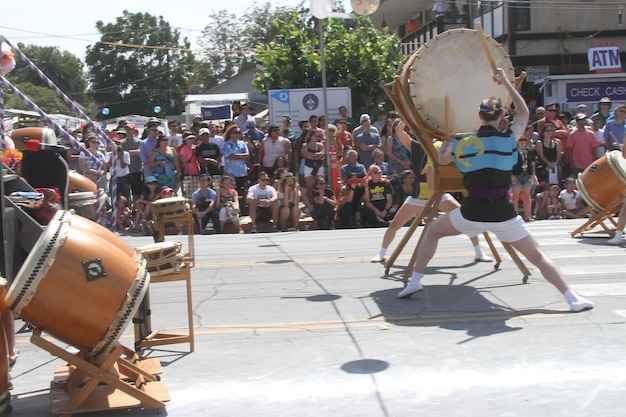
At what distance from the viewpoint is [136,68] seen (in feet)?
299

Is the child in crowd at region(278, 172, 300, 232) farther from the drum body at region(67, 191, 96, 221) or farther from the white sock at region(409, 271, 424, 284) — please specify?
the white sock at region(409, 271, 424, 284)

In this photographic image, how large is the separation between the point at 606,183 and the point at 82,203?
7247mm

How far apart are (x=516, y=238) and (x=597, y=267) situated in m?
2.61

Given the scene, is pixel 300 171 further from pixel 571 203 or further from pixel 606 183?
pixel 606 183

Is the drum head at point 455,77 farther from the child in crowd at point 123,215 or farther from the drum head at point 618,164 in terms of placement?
the child in crowd at point 123,215

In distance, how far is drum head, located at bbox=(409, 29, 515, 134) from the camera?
812 centimetres

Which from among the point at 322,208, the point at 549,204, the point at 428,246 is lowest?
the point at 549,204

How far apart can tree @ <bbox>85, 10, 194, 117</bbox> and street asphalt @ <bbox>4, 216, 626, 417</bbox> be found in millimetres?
78095

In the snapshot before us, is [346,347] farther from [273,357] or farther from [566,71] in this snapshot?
[566,71]

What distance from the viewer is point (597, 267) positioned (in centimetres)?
913

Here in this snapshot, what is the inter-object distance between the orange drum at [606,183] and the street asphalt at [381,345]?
1.56 m

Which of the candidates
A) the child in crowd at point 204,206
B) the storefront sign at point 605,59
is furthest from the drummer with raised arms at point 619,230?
the storefront sign at point 605,59

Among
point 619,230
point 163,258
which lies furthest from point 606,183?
point 163,258

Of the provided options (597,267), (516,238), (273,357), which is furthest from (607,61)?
(273,357)
